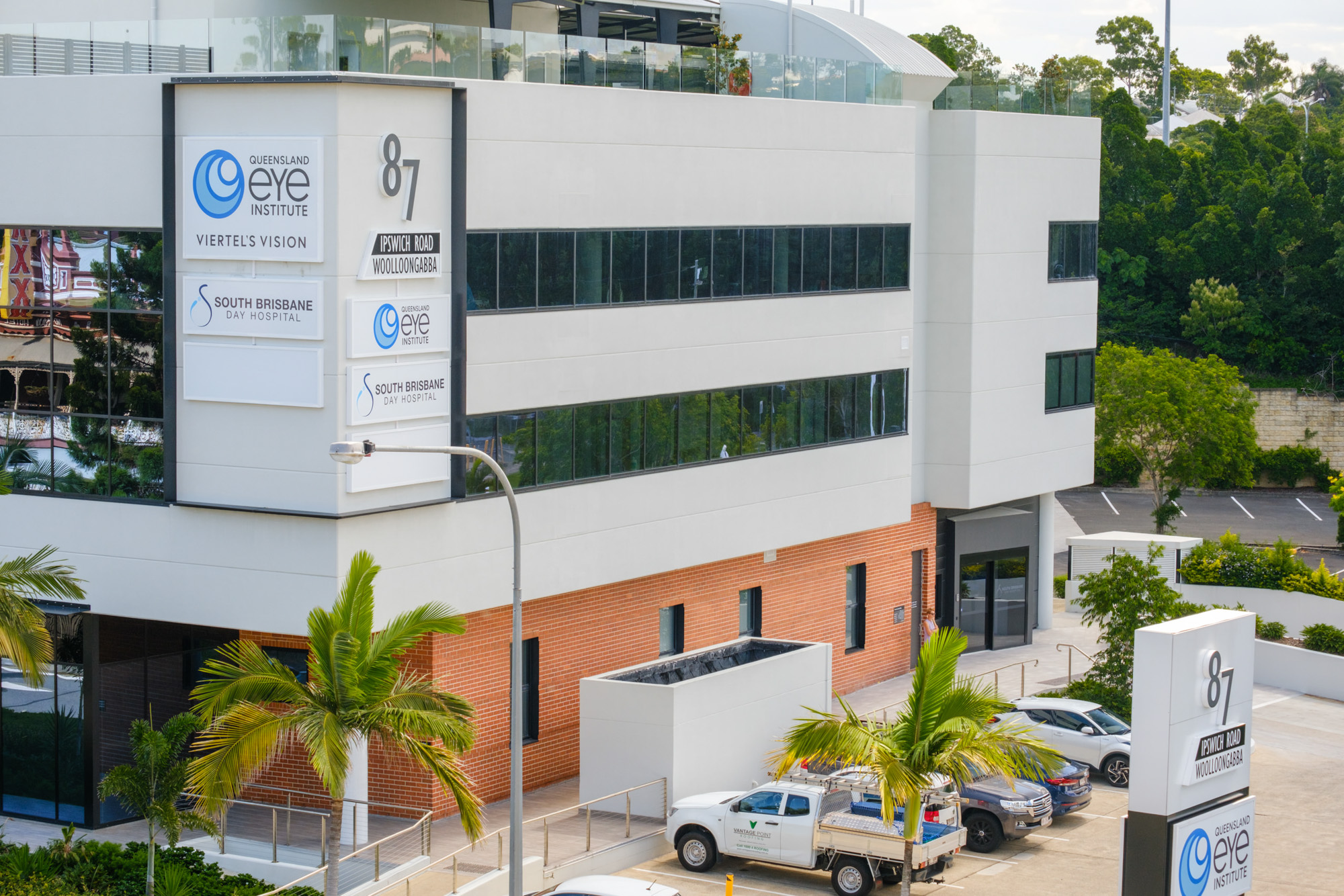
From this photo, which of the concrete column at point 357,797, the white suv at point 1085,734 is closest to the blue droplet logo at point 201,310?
the concrete column at point 357,797

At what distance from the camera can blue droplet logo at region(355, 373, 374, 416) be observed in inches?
1004

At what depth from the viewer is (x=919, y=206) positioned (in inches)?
1538

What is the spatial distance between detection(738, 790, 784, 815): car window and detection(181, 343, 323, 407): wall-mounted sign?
8706 millimetres

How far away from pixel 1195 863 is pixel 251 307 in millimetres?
15089

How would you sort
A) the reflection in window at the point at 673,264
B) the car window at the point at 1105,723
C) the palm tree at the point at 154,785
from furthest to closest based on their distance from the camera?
the car window at the point at 1105,723, the reflection in window at the point at 673,264, the palm tree at the point at 154,785

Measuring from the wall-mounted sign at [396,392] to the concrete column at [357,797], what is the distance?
4.87 metres

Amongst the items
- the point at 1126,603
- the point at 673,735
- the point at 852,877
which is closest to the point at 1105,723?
the point at 1126,603

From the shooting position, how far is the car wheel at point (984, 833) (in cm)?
2827

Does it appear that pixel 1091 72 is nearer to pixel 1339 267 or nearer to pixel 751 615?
pixel 1339 267

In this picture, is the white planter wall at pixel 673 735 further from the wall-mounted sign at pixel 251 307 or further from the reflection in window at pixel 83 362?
the reflection in window at pixel 83 362

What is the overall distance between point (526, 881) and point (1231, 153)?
222 feet

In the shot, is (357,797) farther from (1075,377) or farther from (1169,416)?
(1169,416)

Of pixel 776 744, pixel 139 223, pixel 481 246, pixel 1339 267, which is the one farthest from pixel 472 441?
pixel 1339 267

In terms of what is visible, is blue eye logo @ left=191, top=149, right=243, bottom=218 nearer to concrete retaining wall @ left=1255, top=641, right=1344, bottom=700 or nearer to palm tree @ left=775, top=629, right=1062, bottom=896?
palm tree @ left=775, top=629, right=1062, bottom=896
